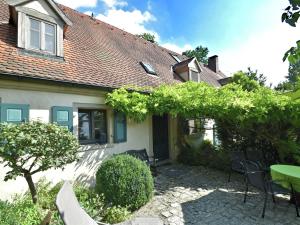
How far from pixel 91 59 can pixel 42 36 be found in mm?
1962

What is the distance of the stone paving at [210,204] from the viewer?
17.7ft

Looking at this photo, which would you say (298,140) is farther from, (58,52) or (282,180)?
(58,52)

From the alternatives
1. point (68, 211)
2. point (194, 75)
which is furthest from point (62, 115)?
point (194, 75)

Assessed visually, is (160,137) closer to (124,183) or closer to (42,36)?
(124,183)

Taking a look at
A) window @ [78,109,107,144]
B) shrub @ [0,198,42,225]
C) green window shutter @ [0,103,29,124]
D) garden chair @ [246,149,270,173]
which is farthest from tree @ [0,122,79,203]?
garden chair @ [246,149,270,173]

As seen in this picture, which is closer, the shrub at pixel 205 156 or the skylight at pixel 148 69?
the shrub at pixel 205 156

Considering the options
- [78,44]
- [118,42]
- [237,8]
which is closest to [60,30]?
[78,44]

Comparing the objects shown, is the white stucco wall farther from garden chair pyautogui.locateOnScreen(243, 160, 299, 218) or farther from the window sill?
garden chair pyautogui.locateOnScreen(243, 160, 299, 218)

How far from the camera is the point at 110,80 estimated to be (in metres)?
8.57

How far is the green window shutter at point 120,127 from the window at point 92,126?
0.36 m

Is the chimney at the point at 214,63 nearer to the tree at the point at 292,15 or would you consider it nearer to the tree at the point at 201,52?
the tree at the point at 201,52

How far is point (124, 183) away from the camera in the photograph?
580cm

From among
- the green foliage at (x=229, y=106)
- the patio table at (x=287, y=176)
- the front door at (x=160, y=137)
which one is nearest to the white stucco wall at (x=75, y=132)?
the green foliage at (x=229, y=106)

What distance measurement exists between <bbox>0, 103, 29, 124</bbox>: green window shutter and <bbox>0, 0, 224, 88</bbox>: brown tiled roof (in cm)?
76
